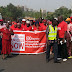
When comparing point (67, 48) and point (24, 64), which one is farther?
point (67, 48)

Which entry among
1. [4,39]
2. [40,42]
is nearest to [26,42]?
[40,42]

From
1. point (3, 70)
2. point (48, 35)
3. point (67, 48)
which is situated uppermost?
point (48, 35)

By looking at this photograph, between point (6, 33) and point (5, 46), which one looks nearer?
point (6, 33)

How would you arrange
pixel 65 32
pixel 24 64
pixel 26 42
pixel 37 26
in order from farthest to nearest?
1. pixel 37 26
2. pixel 26 42
3. pixel 65 32
4. pixel 24 64

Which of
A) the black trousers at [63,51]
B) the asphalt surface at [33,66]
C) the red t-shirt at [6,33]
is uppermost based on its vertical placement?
the red t-shirt at [6,33]

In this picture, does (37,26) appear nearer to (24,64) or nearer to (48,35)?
(48,35)

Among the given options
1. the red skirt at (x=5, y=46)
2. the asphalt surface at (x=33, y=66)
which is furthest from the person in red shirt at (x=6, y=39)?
the asphalt surface at (x=33, y=66)

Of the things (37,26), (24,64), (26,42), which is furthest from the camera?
(37,26)

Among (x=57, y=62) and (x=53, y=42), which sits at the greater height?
(x=53, y=42)

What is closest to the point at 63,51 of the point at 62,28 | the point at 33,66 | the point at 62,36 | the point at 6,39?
the point at 62,36

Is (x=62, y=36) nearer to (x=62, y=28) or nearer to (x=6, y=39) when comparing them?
(x=62, y=28)

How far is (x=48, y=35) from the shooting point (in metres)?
7.08

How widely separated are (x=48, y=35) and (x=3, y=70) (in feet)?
7.54

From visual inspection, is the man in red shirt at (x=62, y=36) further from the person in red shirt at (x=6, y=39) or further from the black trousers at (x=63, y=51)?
the person in red shirt at (x=6, y=39)
